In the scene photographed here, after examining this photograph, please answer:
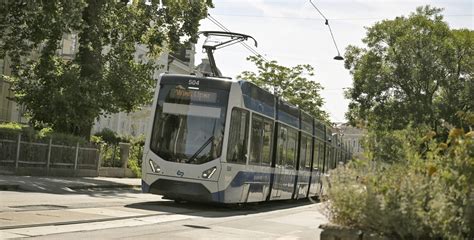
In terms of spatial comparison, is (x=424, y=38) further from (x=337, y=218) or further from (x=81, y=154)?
(x=337, y=218)

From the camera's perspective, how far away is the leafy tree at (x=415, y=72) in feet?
124

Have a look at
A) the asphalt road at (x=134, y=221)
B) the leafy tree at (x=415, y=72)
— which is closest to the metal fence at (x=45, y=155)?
the asphalt road at (x=134, y=221)

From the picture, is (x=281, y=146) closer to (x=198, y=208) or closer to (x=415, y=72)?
(x=198, y=208)

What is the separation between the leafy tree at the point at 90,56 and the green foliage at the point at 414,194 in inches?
634

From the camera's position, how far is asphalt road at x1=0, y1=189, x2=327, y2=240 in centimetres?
959

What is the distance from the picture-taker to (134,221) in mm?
11648

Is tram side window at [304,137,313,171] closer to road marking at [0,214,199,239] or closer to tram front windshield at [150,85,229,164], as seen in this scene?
tram front windshield at [150,85,229,164]

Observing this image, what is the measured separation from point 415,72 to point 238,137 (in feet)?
83.3

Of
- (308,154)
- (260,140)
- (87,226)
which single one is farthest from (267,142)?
(87,226)

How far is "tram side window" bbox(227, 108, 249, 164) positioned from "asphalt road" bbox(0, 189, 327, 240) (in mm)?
1374

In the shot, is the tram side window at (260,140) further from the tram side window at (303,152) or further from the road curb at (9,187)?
the road curb at (9,187)

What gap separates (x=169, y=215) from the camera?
525 inches

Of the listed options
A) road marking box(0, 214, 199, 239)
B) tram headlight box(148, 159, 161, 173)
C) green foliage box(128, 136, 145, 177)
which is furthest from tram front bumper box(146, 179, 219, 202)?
green foliage box(128, 136, 145, 177)

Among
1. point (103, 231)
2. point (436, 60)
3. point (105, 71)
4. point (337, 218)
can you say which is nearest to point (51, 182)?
point (105, 71)
